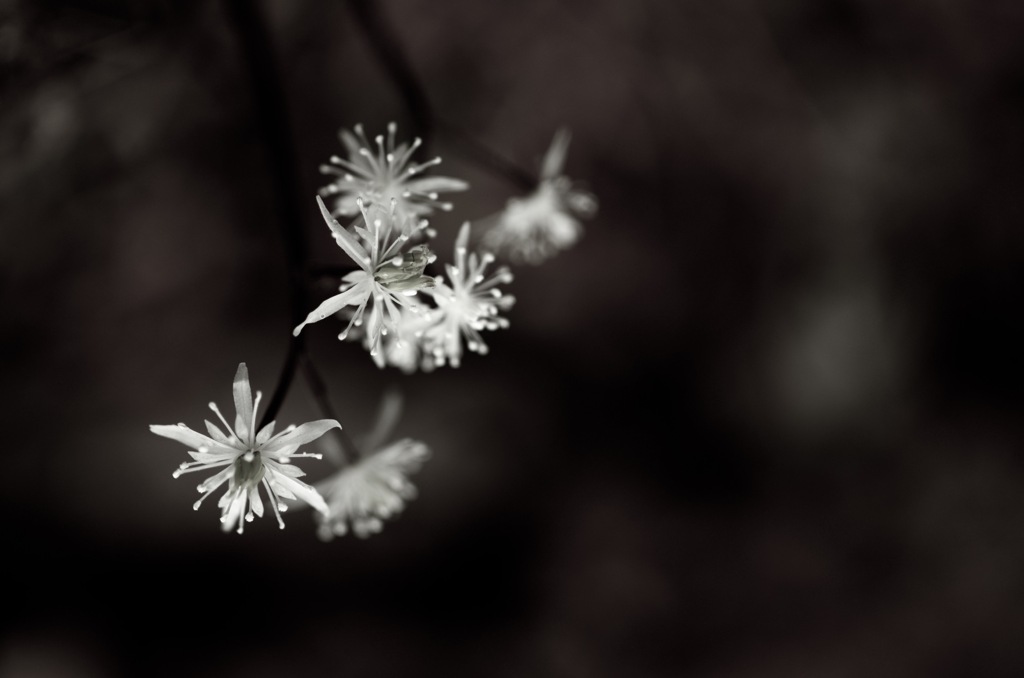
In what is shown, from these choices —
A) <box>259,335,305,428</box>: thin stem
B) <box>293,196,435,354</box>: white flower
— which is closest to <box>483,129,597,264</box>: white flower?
<box>293,196,435,354</box>: white flower

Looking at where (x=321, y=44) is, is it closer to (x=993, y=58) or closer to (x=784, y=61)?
(x=784, y=61)

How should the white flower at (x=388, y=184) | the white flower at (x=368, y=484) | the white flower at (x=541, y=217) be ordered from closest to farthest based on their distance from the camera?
the white flower at (x=388, y=184) → the white flower at (x=368, y=484) → the white flower at (x=541, y=217)

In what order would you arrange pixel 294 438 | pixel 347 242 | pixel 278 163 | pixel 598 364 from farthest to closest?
1. pixel 598 364
2. pixel 278 163
3. pixel 294 438
4. pixel 347 242

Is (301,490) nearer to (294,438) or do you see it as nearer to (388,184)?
(294,438)

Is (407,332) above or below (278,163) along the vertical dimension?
below

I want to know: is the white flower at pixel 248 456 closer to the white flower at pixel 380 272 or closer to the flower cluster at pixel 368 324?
the flower cluster at pixel 368 324

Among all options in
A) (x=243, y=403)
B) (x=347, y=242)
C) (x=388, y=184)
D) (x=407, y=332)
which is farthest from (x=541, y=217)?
(x=243, y=403)

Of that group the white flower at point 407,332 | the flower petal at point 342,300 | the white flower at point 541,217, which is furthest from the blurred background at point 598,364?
the flower petal at point 342,300

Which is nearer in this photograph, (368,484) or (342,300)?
(342,300)

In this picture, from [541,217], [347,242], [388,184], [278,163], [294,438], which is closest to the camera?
[347,242]
